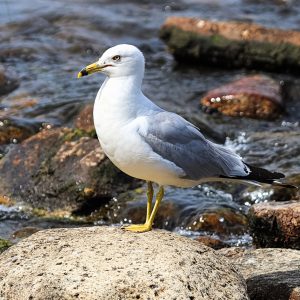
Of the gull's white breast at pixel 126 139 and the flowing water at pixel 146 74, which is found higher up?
the gull's white breast at pixel 126 139

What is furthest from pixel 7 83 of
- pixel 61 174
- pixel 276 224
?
pixel 276 224

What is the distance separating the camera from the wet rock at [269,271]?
5.59m

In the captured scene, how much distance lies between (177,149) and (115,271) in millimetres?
1302

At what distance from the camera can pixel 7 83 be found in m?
12.4

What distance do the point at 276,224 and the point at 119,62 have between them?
220 cm

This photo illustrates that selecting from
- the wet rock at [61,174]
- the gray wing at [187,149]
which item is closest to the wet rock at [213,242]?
the wet rock at [61,174]

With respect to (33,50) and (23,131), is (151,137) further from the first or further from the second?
(33,50)

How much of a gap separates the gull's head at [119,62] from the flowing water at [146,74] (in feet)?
8.58

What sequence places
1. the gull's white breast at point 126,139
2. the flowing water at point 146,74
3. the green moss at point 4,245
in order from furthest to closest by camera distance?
1. the flowing water at point 146,74
2. the green moss at point 4,245
3. the gull's white breast at point 126,139

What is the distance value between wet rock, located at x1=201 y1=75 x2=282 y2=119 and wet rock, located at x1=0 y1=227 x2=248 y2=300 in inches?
232

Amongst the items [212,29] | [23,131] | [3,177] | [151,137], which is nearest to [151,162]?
[151,137]

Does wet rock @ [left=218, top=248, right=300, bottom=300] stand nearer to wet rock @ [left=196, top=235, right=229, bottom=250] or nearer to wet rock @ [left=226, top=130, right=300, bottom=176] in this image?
wet rock @ [left=196, top=235, right=229, bottom=250]

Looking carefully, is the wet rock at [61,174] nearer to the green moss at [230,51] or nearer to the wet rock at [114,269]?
the wet rock at [114,269]

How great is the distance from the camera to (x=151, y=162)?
5.54 metres
